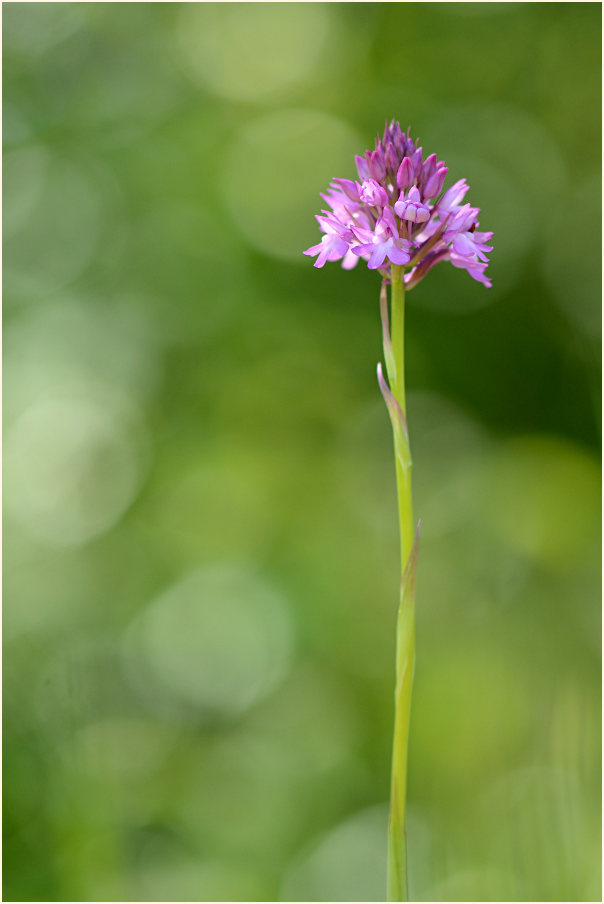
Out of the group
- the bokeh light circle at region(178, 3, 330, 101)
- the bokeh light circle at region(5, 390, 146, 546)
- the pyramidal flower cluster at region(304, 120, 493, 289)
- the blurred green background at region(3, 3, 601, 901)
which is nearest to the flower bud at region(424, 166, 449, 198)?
the pyramidal flower cluster at region(304, 120, 493, 289)

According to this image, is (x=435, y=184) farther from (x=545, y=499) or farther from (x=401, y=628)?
(x=545, y=499)

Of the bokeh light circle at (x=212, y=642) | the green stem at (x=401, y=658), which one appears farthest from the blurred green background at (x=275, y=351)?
the green stem at (x=401, y=658)

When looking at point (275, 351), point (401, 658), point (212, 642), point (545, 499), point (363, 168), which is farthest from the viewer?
point (275, 351)

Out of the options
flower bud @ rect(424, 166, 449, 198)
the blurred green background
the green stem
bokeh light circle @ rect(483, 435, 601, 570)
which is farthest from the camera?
bokeh light circle @ rect(483, 435, 601, 570)

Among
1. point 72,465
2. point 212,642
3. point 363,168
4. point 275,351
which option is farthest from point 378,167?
point 72,465

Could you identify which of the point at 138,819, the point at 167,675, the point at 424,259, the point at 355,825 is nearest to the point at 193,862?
the point at 138,819

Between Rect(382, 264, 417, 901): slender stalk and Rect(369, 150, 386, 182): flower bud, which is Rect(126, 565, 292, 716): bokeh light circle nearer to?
Rect(382, 264, 417, 901): slender stalk
